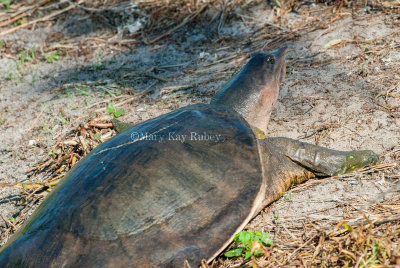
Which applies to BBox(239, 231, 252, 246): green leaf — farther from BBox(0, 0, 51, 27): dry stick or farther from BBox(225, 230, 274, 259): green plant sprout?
BBox(0, 0, 51, 27): dry stick

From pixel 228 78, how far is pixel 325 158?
1.75 m

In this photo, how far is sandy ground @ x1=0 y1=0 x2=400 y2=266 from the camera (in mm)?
2686

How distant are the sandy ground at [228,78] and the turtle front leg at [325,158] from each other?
10cm

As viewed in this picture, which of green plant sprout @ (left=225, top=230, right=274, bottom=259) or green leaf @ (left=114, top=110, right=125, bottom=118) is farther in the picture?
green leaf @ (left=114, top=110, right=125, bottom=118)

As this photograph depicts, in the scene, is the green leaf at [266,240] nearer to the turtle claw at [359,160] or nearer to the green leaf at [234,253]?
the green leaf at [234,253]

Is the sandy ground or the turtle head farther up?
the turtle head

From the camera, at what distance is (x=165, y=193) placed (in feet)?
6.70

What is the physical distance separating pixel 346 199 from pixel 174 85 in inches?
95.5

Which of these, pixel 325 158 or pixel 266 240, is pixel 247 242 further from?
pixel 325 158

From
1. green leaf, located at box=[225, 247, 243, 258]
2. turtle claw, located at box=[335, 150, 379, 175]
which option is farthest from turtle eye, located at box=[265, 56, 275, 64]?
green leaf, located at box=[225, 247, 243, 258]

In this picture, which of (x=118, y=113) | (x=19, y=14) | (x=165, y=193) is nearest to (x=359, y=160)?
(x=165, y=193)

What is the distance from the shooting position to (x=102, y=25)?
566 cm

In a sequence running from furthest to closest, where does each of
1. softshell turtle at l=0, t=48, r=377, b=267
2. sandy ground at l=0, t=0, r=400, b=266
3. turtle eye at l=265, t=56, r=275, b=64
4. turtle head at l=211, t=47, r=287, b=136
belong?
turtle eye at l=265, t=56, r=275, b=64 < turtle head at l=211, t=47, r=287, b=136 < sandy ground at l=0, t=0, r=400, b=266 < softshell turtle at l=0, t=48, r=377, b=267

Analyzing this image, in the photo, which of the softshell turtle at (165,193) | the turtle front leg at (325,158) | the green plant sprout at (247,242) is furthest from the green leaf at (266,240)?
the turtle front leg at (325,158)
